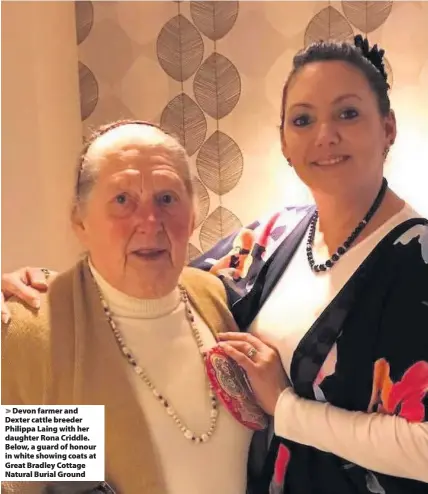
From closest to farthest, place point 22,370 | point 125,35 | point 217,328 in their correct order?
point 22,370 < point 217,328 < point 125,35

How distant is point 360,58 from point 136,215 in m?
0.37

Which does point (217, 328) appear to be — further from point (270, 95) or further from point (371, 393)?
point (270, 95)

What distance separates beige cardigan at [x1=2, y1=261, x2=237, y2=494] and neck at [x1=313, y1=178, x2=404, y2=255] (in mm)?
350

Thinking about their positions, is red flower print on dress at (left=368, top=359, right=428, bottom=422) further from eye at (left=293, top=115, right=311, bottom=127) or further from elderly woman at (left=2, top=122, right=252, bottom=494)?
eye at (left=293, top=115, right=311, bottom=127)

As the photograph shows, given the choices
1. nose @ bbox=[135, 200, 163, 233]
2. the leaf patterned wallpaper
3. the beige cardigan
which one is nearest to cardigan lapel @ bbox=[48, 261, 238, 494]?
the beige cardigan

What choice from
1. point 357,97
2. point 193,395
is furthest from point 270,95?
point 193,395

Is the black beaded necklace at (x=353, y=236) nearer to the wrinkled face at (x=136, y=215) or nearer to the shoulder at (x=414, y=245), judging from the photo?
the shoulder at (x=414, y=245)

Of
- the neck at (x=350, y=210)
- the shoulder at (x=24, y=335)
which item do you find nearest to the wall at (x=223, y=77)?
the neck at (x=350, y=210)

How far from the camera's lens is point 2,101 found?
0.97 m

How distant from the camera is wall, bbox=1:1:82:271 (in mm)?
991

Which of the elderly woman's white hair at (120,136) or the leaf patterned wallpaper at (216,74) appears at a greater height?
the leaf patterned wallpaper at (216,74)

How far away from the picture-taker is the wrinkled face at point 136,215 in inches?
32.7

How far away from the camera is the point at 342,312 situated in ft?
2.78

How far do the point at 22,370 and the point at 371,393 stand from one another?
0.43 meters
